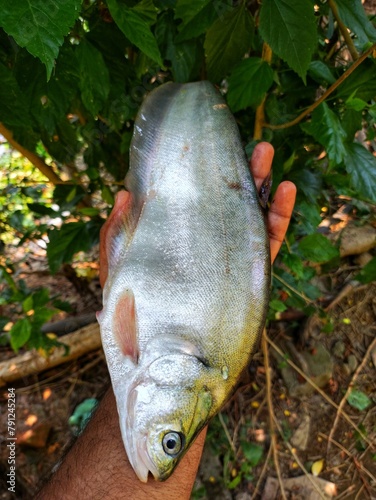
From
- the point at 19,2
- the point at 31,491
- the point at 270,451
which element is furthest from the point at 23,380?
the point at 19,2

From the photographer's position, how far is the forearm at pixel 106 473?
4.81 ft

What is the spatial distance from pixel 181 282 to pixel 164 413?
37cm

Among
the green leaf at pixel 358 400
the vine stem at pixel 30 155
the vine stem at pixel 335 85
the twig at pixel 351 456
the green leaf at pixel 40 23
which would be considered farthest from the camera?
the green leaf at pixel 358 400

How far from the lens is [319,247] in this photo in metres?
1.93

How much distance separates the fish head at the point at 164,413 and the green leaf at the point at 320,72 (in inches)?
40.1

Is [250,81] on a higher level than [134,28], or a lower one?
lower

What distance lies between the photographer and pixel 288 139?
1.83 meters

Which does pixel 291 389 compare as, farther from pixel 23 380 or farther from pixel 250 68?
pixel 250 68

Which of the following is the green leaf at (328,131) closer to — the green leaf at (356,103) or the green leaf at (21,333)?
the green leaf at (356,103)

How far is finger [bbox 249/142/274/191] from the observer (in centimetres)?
158

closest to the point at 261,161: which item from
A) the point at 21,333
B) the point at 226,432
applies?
the point at 21,333

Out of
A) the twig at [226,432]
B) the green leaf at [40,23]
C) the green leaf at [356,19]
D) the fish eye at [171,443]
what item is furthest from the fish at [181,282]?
the twig at [226,432]

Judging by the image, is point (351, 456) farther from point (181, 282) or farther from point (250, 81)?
point (250, 81)

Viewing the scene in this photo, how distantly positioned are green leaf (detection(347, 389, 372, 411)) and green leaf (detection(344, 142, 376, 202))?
91.8 inches
